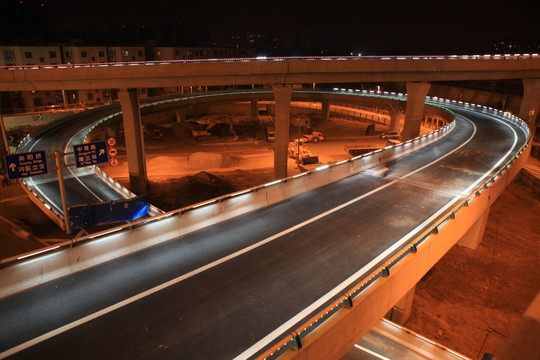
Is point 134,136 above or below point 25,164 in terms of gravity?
below

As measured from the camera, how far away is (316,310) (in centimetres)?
1105

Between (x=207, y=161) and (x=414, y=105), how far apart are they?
2494 cm

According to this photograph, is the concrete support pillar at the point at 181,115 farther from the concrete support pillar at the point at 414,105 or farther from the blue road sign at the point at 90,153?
the blue road sign at the point at 90,153

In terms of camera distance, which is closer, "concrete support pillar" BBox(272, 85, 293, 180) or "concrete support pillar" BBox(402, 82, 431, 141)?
"concrete support pillar" BBox(272, 85, 293, 180)

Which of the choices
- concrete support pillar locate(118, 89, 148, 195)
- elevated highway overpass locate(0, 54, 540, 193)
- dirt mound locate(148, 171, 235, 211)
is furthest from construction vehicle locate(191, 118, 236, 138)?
concrete support pillar locate(118, 89, 148, 195)

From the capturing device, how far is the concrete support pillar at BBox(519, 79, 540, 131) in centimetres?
4722

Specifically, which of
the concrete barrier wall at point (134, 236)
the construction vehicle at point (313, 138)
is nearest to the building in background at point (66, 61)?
the construction vehicle at point (313, 138)

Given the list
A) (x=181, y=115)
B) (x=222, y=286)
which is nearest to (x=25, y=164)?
(x=222, y=286)

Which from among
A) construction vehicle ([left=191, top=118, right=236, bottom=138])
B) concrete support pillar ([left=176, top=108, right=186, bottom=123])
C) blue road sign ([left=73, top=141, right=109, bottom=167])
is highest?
blue road sign ([left=73, top=141, right=109, bottom=167])

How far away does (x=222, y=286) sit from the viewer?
12125 millimetres

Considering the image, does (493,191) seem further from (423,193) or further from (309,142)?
(309,142)

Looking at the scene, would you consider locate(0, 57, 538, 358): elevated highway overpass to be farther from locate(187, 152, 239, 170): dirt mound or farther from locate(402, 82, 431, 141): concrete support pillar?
locate(187, 152, 239, 170): dirt mound

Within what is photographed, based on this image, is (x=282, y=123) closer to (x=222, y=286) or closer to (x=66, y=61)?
(x=222, y=286)

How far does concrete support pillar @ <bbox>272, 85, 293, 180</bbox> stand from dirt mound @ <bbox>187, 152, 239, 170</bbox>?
1106cm
